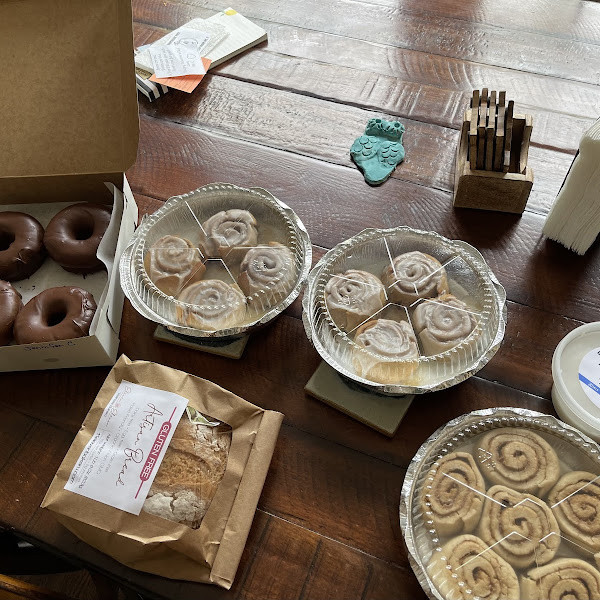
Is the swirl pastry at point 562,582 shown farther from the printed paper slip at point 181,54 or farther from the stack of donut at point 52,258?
the printed paper slip at point 181,54

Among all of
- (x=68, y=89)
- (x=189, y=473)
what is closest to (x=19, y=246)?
(x=68, y=89)

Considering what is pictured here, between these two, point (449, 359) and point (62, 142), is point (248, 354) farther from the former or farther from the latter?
point (62, 142)

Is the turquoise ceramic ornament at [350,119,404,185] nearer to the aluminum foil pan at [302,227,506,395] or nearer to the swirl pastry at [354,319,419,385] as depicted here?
the aluminum foil pan at [302,227,506,395]

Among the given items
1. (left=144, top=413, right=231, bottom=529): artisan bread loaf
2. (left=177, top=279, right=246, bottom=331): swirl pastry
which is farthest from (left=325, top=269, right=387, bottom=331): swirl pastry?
(left=144, top=413, right=231, bottom=529): artisan bread loaf

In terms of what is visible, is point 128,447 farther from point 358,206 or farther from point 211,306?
point 358,206

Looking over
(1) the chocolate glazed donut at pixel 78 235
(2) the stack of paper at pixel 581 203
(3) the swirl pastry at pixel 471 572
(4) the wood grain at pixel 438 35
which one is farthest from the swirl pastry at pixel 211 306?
(4) the wood grain at pixel 438 35
